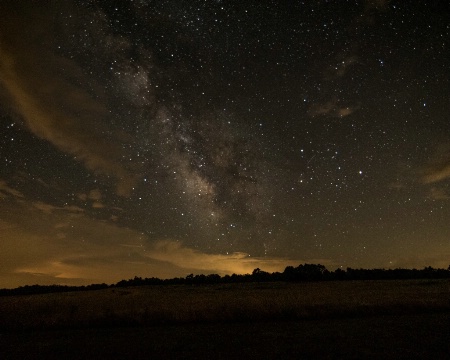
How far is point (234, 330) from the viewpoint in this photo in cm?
1501

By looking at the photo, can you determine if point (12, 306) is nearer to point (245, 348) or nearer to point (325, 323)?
point (245, 348)

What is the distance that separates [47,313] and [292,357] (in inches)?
574

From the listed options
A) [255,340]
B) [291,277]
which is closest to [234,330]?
[255,340]

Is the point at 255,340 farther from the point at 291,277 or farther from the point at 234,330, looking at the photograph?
the point at 291,277

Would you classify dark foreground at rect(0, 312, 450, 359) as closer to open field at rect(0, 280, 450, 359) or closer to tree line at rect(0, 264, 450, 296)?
open field at rect(0, 280, 450, 359)

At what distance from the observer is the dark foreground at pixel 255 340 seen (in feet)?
35.2

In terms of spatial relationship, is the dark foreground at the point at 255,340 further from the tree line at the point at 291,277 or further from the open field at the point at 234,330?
the tree line at the point at 291,277

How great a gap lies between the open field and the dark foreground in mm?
28

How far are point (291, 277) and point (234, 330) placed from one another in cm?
4786

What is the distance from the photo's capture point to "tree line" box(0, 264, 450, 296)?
5812cm

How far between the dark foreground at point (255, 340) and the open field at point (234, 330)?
3 cm

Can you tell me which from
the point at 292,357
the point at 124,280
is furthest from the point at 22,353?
the point at 124,280

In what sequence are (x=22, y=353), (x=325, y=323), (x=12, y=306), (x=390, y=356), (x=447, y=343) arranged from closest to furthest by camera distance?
(x=390, y=356), (x=447, y=343), (x=22, y=353), (x=325, y=323), (x=12, y=306)

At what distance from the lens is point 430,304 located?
19125mm
